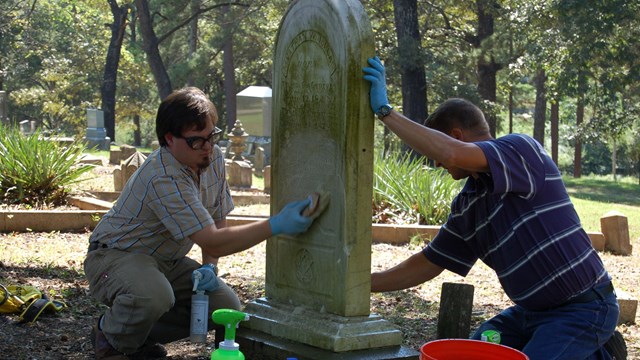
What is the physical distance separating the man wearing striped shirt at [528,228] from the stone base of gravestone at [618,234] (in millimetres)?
5620

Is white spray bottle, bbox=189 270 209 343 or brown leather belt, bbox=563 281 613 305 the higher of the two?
brown leather belt, bbox=563 281 613 305

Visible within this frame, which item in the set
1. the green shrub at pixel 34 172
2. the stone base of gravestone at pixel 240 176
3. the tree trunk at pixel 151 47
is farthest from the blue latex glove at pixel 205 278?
the tree trunk at pixel 151 47

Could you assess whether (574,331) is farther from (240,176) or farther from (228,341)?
(240,176)

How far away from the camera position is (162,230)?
4.51 metres

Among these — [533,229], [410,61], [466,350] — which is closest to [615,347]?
[533,229]

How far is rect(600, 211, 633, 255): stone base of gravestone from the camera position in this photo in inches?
364

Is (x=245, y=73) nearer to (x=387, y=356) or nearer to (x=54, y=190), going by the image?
(x=54, y=190)

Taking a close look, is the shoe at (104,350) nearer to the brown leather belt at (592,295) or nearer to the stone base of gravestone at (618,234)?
the brown leather belt at (592,295)

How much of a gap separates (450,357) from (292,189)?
4.31 feet

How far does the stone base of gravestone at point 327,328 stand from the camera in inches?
151

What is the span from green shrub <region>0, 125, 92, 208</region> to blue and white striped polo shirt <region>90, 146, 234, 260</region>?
6.63 metres

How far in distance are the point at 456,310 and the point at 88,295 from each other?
300 cm

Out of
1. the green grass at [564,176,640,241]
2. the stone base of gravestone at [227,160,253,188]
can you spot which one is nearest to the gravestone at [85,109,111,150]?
the stone base of gravestone at [227,160,253,188]

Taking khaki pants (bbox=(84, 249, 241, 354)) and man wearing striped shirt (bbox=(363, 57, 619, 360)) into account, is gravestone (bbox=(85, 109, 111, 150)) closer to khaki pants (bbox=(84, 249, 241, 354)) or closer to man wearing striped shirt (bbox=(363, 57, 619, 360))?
khaki pants (bbox=(84, 249, 241, 354))
